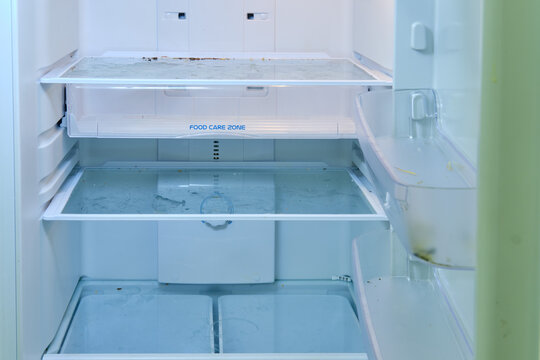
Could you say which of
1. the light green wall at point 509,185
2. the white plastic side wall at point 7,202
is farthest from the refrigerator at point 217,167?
the light green wall at point 509,185

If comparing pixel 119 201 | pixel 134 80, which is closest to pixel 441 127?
pixel 134 80

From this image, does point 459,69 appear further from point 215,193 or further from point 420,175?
point 215,193

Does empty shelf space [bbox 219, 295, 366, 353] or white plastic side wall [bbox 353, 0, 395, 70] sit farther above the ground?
white plastic side wall [bbox 353, 0, 395, 70]

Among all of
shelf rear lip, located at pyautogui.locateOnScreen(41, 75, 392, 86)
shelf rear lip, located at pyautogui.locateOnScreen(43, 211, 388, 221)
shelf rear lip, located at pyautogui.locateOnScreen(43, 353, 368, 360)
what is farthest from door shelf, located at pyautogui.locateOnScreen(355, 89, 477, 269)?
shelf rear lip, located at pyautogui.locateOnScreen(43, 353, 368, 360)

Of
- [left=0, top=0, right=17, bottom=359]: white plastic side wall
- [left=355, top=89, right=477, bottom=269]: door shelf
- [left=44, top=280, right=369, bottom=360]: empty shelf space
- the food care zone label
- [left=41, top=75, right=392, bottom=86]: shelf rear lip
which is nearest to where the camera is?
[left=355, top=89, right=477, bottom=269]: door shelf

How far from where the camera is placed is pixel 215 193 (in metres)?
2.40

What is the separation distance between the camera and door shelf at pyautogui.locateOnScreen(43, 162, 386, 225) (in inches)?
83.3

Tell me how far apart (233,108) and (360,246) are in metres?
1.43

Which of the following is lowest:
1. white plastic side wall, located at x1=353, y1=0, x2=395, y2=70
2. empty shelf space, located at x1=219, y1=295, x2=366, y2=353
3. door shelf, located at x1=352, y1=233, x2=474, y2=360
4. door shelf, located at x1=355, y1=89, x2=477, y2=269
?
empty shelf space, located at x1=219, y1=295, x2=366, y2=353

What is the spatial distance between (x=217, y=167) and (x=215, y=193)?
0.26 m

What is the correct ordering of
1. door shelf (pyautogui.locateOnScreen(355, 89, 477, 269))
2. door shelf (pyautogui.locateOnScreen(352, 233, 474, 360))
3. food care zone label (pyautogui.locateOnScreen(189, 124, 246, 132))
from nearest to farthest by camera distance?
door shelf (pyautogui.locateOnScreen(355, 89, 477, 269)) → door shelf (pyautogui.locateOnScreen(352, 233, 474, 360)) → food care zone label (pyautogui.locateOnScreen(189, 124, 246, 132))

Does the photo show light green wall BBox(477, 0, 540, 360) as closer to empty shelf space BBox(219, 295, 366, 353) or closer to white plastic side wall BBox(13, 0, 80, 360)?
white plastic side wall BBox(13, 0, 80, 360)

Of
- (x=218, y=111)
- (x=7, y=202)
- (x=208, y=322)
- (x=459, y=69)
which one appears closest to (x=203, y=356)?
(x=208, y=322)

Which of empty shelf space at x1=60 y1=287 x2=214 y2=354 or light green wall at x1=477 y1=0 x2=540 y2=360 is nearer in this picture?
light green wall at x1=477 y1=0 x2=540 y2=360
